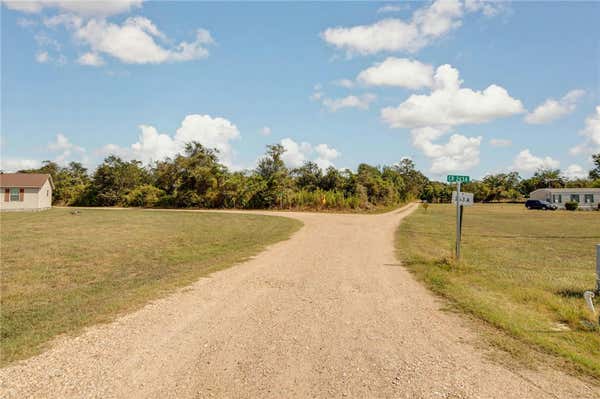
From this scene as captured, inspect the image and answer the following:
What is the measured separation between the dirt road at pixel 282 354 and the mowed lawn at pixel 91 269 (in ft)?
2.28

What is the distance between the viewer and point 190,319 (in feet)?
17.7

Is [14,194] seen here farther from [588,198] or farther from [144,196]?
[588,198]

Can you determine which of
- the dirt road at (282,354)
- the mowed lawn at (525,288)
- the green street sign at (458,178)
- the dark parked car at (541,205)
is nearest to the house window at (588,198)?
the dark parked car at (541,205)

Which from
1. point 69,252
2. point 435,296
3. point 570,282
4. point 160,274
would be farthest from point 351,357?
point 69,252

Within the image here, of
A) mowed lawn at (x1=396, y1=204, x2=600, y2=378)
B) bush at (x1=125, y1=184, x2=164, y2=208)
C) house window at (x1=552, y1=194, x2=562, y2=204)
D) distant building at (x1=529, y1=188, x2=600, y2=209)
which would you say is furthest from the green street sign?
house window at (x1=552, y1=194, x2=562, y2=204)

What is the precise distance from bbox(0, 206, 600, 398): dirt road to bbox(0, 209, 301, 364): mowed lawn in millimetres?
694

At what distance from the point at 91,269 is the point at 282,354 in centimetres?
788

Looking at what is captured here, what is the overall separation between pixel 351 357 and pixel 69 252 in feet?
36.7

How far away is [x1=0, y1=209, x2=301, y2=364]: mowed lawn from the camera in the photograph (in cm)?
548

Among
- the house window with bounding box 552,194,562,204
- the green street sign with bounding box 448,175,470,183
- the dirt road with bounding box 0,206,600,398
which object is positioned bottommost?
the dirt road with bounding box 0,206,600,398

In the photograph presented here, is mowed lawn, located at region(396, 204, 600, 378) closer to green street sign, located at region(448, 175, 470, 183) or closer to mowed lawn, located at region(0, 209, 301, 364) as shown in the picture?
green street sign, located at region(448, 175, 470, 183)

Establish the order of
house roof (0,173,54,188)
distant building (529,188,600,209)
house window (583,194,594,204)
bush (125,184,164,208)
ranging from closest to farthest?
house roof (0,173,54,188) < bush (125,184,164,208) < distant building (529,188,600,209) < house window (583,194,594,204)

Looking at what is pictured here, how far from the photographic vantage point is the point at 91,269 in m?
9.74

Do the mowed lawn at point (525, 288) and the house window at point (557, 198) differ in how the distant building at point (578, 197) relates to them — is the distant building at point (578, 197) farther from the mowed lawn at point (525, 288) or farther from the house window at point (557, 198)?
the mowed lawn at point (525, 288)
